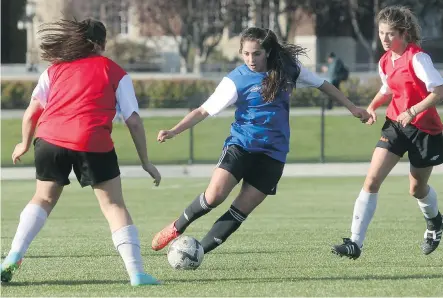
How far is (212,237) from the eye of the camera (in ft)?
29.7

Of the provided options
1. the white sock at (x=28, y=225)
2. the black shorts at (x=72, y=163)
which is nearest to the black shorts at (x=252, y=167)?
the black shorts at (x=72, y=163)

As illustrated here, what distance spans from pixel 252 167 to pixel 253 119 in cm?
38

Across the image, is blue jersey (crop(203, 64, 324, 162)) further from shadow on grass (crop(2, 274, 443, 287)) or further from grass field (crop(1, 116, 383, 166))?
grass field (crop(1, 116, 383, 166))

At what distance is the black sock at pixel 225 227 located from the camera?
8992 mm

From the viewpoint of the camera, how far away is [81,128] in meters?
7.83

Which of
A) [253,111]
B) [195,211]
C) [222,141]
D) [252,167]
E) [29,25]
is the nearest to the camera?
[253,111]

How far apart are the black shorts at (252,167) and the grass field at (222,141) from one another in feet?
59.5

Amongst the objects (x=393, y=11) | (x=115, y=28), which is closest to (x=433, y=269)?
(x=393, y=11)

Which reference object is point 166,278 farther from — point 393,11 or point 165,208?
point 165,208

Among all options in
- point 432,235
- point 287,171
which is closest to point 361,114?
point 432,235

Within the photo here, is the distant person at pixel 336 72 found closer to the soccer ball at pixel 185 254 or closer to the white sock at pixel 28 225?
the soccer ball at pixel 185 254

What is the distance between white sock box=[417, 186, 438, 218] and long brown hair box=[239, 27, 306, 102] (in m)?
1.80

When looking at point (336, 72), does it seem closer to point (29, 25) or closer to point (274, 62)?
point (29, 25)

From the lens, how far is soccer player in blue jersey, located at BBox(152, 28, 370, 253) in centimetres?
873
